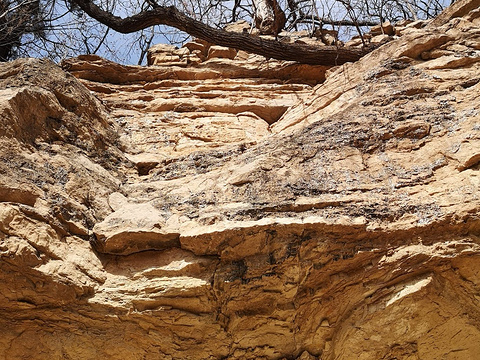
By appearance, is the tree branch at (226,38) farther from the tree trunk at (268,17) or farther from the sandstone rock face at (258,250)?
the sandstone rock face at (258,250)

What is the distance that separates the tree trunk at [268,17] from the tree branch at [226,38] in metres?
1.13

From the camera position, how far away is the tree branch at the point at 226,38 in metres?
5.91

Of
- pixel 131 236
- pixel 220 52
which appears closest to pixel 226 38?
pixel 220 52

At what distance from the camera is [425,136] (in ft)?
10.5

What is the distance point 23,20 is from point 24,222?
16.5 feet

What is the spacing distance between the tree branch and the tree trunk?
1.13m

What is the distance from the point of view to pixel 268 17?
7.55 metres

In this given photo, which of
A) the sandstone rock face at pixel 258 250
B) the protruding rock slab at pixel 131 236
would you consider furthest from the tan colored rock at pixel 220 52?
the protruding rock slab at pixel 131 236

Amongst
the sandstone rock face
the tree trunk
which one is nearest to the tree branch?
the tree trunk

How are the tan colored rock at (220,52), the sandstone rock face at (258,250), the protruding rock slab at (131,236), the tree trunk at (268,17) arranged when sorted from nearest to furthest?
1. the sandstone rock face at (258,250)
2. the protruding rock slab at (131,236)
3. the tan colored rock at (220,52)
4. the tree trunk at (268,17)

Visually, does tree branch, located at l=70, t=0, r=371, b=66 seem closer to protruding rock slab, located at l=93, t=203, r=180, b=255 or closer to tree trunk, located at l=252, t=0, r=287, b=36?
tree trunk, located at l=252, t=0, r=287, b=36

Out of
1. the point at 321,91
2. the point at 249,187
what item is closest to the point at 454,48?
the point at 321,91

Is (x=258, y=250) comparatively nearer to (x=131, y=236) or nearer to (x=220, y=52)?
(x=131, y=236)

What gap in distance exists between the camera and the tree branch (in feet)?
19.4
